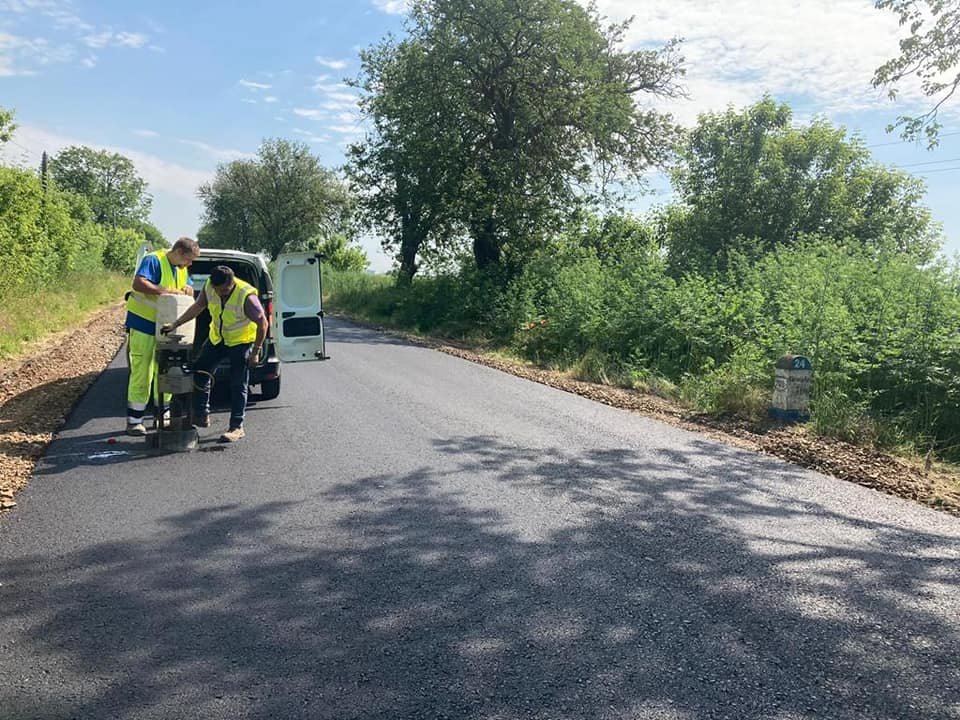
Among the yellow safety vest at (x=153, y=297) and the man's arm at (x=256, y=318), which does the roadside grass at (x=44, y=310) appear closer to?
the yellow safety vest at (x=153, y=297)

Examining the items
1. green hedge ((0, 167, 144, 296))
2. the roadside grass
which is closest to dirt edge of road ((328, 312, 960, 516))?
the roadside grass

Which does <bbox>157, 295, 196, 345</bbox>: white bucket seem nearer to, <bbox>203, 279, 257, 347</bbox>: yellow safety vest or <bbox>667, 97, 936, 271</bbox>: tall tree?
<bbox>203, 279, 257, 347</bbox>: yellow safety vest

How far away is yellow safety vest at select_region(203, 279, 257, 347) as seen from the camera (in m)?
6.98

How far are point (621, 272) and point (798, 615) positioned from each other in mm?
15066

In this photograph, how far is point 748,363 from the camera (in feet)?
35.3

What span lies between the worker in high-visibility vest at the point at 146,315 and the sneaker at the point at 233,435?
678 millimetres

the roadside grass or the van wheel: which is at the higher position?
the roadside grass

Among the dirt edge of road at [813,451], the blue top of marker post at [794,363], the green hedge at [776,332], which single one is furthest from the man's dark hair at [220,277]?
the green hedge at [776,332]

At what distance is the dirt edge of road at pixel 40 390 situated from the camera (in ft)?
19.7

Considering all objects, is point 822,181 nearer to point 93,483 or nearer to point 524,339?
point 524,339

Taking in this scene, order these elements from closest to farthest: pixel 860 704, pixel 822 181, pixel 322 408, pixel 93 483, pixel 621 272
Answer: pixel 860 704 < pixel 93 483 < pixel 322 408 < pixel 621 272 < pixel 822 181

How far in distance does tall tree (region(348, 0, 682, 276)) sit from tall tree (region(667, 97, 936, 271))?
490 cm

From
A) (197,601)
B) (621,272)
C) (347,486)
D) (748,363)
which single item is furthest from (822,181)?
(197,601)

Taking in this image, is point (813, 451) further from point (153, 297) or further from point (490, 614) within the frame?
point (153, 297)
